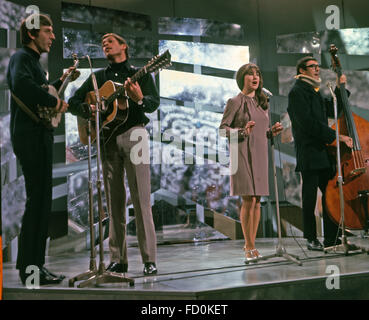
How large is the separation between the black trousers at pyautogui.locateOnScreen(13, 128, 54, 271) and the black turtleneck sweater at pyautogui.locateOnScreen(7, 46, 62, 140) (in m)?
0.07

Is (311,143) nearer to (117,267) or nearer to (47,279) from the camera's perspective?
(117,267)

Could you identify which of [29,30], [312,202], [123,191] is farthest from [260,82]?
[29,30]

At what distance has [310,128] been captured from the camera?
14.1 ft

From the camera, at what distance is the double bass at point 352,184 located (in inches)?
159

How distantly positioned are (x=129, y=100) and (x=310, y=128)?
69.6 inches

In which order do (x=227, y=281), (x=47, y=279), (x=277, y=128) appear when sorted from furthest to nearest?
(x=277, y=128), (x=47, y=279), (x=227, y=281)

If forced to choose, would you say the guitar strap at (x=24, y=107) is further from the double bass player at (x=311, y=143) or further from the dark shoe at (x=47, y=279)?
the double bass player at (x=311, y=143)

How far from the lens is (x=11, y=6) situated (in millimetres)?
4742

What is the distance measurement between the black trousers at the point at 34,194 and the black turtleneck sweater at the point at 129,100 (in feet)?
1.19

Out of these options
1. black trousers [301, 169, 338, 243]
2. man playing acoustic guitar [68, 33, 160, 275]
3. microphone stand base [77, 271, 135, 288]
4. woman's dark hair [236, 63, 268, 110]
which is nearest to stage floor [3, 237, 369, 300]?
microphone stand base [77, 271, 135, 288]

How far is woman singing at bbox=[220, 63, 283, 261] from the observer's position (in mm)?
3732

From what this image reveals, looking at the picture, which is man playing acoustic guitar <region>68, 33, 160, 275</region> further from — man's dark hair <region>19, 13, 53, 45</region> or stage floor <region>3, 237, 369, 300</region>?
man's dark hair <region>19, 13, 53, 45</region>
